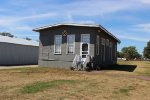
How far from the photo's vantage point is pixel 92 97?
11.2 m

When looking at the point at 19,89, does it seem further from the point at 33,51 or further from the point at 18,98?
the point at 33,51

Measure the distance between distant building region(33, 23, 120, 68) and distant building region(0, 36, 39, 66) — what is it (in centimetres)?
753

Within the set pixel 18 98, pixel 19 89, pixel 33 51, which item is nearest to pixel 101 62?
pixel 33 51

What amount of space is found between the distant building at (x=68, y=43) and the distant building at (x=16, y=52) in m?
7.53

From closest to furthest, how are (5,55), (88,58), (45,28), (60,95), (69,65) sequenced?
(60,95) → (88,58) → (69,65) → (45,28) → (5,55)

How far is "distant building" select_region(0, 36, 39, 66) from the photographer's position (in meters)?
35.3

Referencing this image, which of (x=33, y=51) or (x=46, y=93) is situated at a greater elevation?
(x=33, y=51)

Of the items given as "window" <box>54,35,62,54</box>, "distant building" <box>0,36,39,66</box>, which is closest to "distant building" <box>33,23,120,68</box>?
"window" <box>54,35,62,54</box>

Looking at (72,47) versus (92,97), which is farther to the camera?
(72,47)

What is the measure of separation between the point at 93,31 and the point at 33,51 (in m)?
17.8

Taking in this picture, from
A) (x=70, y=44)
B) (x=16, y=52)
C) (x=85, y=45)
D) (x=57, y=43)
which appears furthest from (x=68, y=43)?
(x=16, y=52)

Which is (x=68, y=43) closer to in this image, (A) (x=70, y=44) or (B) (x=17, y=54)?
(A) (x=70, y=44)

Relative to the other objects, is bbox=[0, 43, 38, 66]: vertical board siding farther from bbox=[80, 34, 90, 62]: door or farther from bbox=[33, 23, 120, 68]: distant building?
bbox=[80, 34, 90, 62]: door

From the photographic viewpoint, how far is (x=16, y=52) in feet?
125
